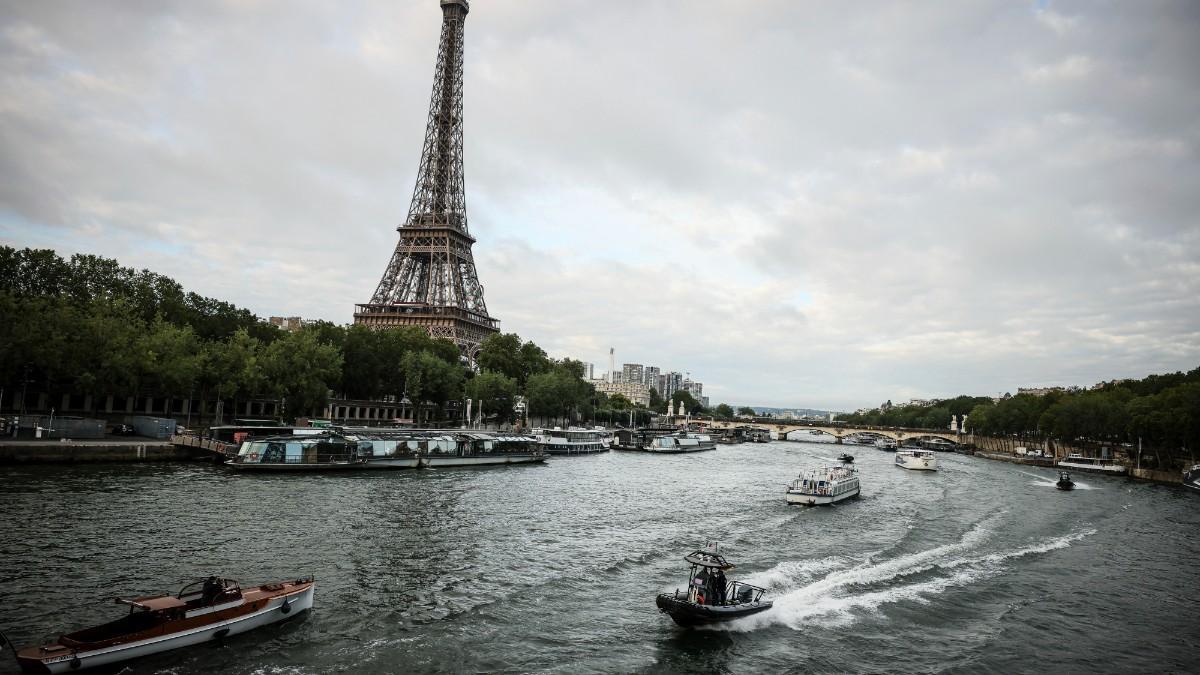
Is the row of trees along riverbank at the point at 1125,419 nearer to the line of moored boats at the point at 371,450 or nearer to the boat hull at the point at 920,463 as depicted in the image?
the boat hull at the point at 920,463

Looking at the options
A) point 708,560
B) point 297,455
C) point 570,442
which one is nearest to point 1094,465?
point 570,442

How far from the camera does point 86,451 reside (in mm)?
52750

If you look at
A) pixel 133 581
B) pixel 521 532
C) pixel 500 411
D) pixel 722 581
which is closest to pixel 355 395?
pixel 500 411

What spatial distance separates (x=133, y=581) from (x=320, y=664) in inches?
432

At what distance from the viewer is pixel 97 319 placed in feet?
222

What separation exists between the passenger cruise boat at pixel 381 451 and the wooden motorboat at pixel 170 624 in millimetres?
38036

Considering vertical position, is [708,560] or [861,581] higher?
[708,560]

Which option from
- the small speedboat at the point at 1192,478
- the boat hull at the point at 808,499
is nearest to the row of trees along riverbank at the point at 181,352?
the boat hull at the point at 808,499

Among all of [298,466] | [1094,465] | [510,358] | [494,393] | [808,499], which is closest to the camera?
[808,499]

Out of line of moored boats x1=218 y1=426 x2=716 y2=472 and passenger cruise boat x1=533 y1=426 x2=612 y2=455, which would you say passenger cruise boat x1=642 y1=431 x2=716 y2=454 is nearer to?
passenger cruise boat x1=533 y1=426 x2=612 y2=455

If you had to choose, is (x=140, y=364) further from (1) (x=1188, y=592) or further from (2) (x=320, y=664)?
(1) (x=1188, y=592)

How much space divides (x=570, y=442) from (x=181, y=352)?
53396 millimetres

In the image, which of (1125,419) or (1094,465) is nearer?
(1094,465)

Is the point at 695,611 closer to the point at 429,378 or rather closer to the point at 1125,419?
the point at 429,378
